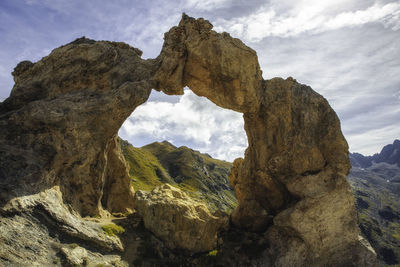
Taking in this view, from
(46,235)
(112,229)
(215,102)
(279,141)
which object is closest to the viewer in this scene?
(46,235)

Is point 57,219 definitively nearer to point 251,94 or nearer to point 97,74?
point 97,74

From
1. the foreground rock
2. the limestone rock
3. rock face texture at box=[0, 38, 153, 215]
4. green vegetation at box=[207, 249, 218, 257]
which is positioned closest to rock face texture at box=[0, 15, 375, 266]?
rock face texture at box=[0, 38, 153, 215]

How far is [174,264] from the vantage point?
2738 cm

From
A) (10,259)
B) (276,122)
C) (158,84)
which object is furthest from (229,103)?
(10,259)

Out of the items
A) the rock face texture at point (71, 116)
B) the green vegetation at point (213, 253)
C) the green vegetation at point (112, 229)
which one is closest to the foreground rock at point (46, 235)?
the green vegetation at point (112, 229)

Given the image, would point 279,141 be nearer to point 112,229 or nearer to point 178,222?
point 178,222

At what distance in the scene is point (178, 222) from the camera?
30.4m

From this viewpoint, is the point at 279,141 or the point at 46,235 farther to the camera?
the point at 279,141

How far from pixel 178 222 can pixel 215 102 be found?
70.0 feet

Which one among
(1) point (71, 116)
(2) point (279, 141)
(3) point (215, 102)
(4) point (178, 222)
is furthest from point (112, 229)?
(2) point (279, 141)

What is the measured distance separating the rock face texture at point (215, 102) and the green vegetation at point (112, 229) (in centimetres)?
419

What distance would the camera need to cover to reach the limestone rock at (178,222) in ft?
97.9

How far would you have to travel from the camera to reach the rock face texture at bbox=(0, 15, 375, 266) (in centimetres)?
2603

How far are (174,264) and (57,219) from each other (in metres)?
13.3
